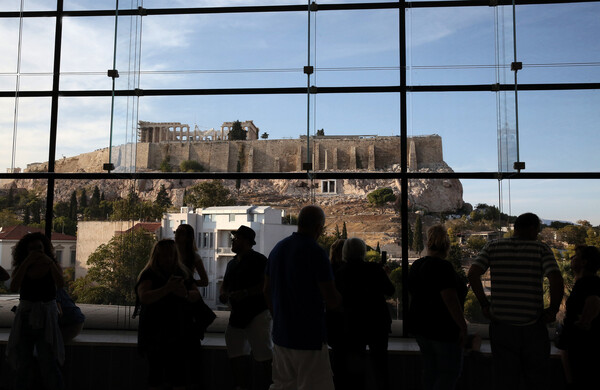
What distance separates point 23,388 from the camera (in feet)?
10.3

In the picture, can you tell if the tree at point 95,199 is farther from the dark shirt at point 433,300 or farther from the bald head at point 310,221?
the dark shirt at point 433,300

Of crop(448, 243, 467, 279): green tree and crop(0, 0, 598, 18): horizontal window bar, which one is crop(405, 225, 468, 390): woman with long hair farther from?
crop(0, 0, 598, 18): horizontal window bar

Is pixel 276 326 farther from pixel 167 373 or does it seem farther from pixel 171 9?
pixel 171 9

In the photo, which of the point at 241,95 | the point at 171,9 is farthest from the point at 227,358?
the point at 171,9

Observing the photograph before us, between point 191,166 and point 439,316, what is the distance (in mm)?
2808

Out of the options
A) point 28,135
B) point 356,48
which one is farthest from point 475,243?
point 28,135

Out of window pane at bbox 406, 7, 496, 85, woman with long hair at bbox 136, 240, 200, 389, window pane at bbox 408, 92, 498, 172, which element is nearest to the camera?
woman with long hair at bbox 136, 240, 200, 389

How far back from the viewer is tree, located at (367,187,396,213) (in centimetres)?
451

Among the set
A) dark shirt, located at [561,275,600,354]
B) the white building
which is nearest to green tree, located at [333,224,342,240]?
the white building

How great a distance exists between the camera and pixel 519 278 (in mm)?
2723

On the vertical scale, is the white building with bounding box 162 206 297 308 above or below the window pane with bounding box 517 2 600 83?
below

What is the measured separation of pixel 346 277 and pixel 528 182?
2092 millimetres

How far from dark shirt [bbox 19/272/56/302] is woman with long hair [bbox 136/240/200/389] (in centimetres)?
78

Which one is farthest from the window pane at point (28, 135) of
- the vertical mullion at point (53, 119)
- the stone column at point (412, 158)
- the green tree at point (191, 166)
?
the stone column at point (412, 158)
